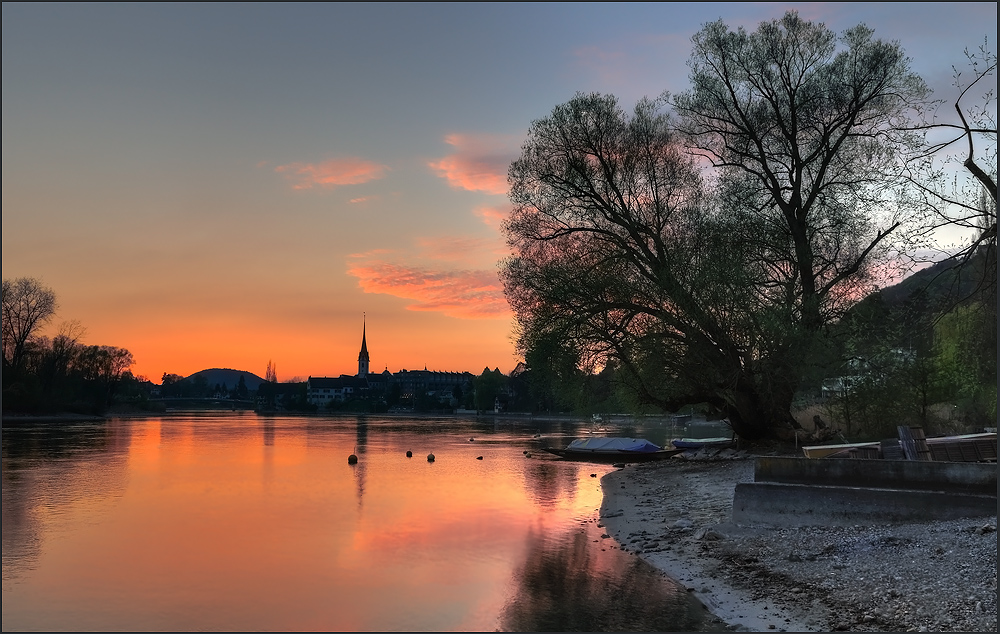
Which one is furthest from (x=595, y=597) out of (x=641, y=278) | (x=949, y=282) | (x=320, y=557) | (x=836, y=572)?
(x=641, y=278)

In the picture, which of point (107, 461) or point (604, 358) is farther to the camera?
point (107, 461)

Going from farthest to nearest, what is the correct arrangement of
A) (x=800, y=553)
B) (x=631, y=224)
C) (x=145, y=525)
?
(x=631, y=224), (x=145, y=525), (x=800, y=553)

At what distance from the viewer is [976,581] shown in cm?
1098

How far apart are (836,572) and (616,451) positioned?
3471 centimetres

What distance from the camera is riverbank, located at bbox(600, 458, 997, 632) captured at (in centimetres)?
1066

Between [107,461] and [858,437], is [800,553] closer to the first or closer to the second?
[858,437]

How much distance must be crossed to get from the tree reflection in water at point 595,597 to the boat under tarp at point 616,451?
28.6 meters

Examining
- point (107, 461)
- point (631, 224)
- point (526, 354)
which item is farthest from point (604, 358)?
point (107, 461)

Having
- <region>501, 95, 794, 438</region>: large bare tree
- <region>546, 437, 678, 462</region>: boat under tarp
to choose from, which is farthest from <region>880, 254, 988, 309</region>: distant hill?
<region>546, 437, 678, 462</region>: boat under tarp

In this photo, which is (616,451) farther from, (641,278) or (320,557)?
(320,557)

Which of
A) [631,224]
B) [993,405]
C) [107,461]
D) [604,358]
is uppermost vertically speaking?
[631,224]

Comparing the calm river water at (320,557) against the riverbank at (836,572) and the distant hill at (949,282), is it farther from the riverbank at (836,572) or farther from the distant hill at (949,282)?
the distant hill at (949,282)

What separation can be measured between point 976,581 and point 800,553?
3783 millimetres

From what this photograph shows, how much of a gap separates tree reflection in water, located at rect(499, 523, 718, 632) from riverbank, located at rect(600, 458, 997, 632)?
1.57 feet
